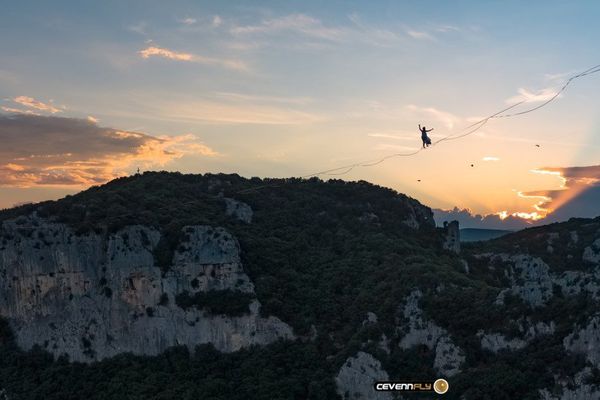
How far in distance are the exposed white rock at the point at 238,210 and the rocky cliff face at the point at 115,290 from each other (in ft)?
61.0

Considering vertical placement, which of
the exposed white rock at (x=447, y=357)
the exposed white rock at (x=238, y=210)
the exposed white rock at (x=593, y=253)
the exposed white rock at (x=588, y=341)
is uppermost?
the exposed white rock at (x=238, y=210)

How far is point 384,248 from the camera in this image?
108m

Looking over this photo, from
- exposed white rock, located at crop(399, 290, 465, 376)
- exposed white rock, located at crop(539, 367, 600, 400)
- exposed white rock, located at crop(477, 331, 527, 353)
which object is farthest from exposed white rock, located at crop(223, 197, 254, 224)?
exposed white rock, located at crop(539, 367, 600, 400)

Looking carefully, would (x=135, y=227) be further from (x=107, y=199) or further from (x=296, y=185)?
(x=296, y=185)

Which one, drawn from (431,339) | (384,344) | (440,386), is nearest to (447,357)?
(431,339)

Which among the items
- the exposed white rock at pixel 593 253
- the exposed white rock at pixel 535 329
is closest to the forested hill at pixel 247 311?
the exposed white rock at pixel 535 329

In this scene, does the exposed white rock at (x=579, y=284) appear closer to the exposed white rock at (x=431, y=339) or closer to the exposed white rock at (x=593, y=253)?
the exposed white rock at (x=431, y=339)

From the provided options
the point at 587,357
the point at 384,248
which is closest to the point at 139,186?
the point at 384,248

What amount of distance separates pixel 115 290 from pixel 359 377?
32965 mm

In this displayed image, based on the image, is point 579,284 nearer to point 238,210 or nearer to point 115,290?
point 115,290

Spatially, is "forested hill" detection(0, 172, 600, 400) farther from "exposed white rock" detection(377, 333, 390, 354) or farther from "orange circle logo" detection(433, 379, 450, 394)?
"orange circle logo" detection(433, 379, 450, 394)

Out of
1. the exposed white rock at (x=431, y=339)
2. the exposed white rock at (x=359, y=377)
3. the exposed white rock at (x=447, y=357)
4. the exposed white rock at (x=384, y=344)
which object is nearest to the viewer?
the exposed white rock at (x=447, y=357)

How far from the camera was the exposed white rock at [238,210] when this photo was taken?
11493 centimetres

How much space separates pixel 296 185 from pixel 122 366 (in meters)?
53.0
